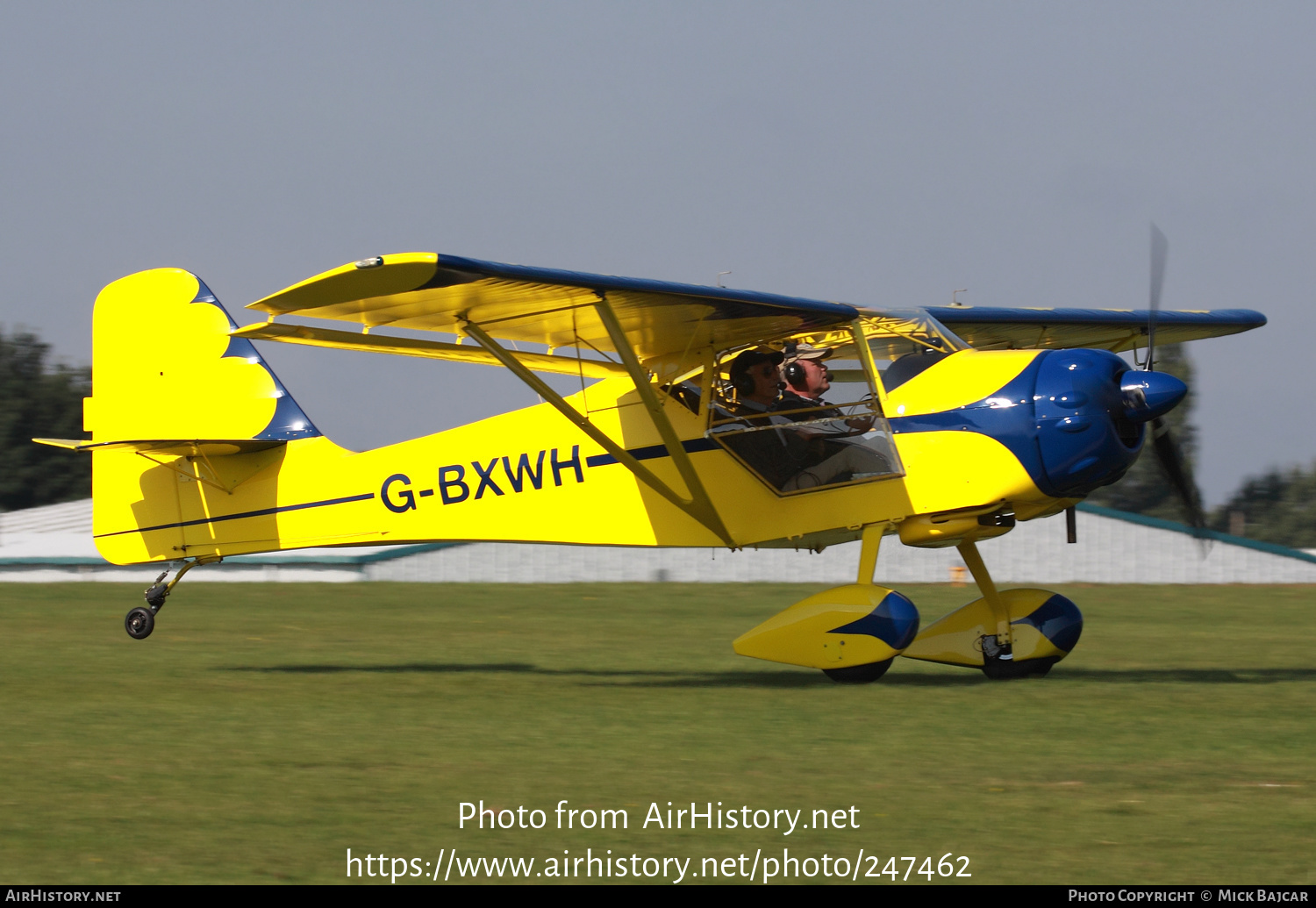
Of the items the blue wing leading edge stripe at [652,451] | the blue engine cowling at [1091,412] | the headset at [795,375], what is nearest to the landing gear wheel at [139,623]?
the blue wing leading edge stripe at [652,451]

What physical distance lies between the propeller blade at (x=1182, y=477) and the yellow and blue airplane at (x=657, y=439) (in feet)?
0.10

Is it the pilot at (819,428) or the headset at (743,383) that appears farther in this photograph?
the headset at (743,383)

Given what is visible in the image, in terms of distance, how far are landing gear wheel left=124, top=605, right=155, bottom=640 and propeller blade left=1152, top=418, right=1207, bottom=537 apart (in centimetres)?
872

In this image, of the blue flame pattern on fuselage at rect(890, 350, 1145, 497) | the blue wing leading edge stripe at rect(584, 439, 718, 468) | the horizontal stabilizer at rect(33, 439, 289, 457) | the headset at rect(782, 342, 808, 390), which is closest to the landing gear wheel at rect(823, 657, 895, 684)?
the blue flame pattern on fuselage at rect(890, 350, 1145, 497)

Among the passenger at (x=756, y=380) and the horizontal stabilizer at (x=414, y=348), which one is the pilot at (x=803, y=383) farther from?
the horizontal stabilizer at (x=414, y=348)

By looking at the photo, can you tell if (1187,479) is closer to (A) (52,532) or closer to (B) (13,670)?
(B) (13,670)

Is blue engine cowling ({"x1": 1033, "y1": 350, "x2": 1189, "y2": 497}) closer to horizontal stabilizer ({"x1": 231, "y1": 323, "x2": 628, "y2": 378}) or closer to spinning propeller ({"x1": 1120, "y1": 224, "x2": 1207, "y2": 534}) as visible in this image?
spinning propeller ({"x1": 1120, "y1": 224, "x2": 1207, "y2": 534})

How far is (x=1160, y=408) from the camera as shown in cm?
930

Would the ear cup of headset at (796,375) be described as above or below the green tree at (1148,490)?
above

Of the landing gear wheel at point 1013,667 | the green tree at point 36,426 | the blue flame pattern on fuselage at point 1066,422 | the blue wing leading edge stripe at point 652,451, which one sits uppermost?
→ the blue flame pattern on fuselage at point 1066,422

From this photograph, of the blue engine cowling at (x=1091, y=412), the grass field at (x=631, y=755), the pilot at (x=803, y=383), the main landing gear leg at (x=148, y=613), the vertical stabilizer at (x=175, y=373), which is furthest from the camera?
the main landing gear leg at (x=148, y=613)

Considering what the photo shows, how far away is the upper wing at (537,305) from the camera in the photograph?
336 inches

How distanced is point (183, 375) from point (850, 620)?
6.56 meters
